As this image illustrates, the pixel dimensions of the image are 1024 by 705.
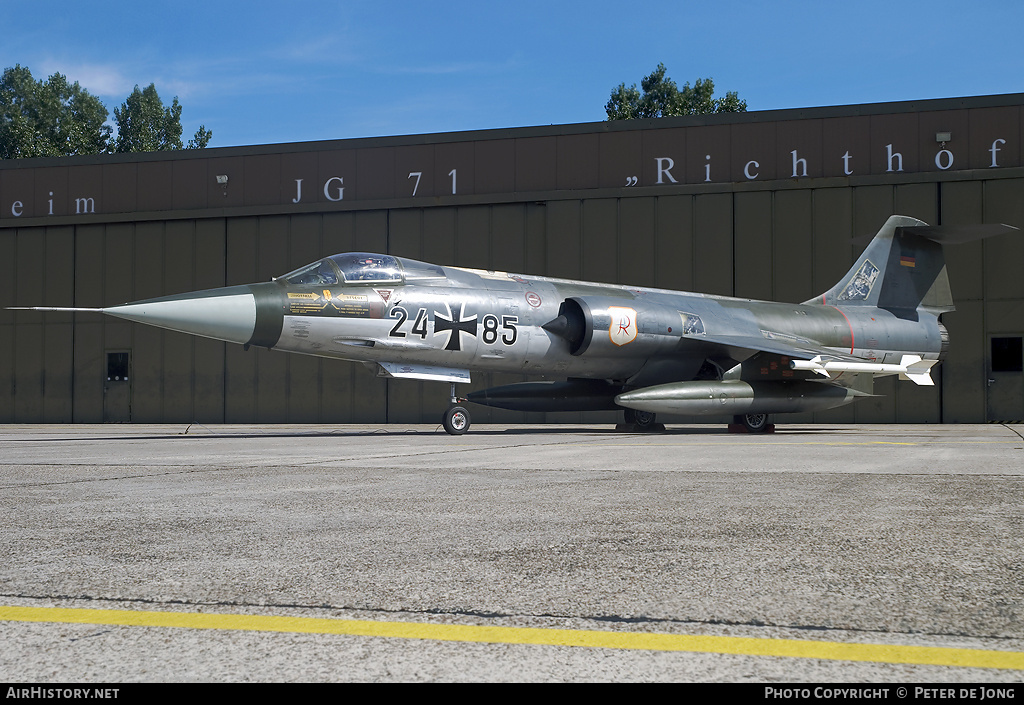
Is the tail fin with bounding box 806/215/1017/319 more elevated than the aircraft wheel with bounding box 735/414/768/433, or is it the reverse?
the tail fin with bounding box 806/215/1017/319

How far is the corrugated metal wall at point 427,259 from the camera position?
21953 millimetres

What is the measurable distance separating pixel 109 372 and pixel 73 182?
589cm

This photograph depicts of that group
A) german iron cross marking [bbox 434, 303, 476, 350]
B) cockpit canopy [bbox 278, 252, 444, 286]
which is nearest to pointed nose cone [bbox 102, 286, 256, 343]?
cockpit canopy [bbox 278, 252, 444, 286]

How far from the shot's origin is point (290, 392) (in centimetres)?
2442

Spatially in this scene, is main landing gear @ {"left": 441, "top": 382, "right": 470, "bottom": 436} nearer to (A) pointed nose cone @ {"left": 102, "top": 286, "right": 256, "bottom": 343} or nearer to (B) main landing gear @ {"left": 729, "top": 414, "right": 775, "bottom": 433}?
(A) pointed nose cone @ {"left": 102, "top": 286, "right": 256, "bottom": 343}

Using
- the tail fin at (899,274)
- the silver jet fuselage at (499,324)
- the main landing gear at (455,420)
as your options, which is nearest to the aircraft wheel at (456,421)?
the main landing gear at (455,420)

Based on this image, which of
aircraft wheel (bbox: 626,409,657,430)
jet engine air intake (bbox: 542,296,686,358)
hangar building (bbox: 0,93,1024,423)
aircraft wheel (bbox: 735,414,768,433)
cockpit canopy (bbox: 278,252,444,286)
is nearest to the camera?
cockpit canopy (bbox: 278,252,444,286)

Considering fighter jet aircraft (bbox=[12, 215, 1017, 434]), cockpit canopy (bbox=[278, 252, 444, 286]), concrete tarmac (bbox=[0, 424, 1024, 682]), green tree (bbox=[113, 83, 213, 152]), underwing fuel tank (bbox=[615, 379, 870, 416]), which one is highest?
green tree (bbox=[113, 83, 213, 152])

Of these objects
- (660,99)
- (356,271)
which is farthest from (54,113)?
(356,271)

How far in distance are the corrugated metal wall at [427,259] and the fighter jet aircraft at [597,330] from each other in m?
2.95

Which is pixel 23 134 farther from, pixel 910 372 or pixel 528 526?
pixel 528 526

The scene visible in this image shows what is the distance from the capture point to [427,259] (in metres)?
24.3

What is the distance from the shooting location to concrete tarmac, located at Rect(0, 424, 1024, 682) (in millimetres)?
2193

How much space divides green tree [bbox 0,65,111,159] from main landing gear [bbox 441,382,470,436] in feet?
178
